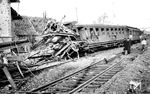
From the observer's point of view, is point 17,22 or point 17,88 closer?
point 17,88

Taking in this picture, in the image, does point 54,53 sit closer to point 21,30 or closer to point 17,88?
point 17,88

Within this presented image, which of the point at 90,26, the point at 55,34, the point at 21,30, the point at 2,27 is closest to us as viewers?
the point at 55,34

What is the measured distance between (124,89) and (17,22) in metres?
27.2

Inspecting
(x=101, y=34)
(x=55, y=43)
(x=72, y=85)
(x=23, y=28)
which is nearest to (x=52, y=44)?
(x=55, y=43)

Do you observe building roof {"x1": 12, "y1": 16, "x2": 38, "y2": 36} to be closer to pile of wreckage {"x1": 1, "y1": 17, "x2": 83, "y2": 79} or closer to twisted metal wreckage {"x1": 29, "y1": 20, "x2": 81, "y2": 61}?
pile of wreckage {"x1": 1, "y1": 17, "x2": 83, "y2": 79}

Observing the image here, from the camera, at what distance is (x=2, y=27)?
2159 cm

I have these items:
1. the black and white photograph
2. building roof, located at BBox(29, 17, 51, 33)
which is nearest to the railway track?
the black and white photograph

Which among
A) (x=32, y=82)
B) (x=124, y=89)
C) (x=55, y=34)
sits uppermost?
(x=55, y=34)

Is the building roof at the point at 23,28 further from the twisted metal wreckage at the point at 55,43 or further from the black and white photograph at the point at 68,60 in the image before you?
the twisted metal wreckage at the point at 55,43

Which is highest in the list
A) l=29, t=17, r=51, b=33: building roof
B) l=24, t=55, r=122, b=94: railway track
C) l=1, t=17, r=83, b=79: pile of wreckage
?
l=29, t=17, r=51, b=33: building roof

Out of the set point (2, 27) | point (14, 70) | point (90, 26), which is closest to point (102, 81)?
point (14, 70)

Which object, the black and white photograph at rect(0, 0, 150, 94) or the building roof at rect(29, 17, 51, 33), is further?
the building roof at rect(29, 17, 51, 33)

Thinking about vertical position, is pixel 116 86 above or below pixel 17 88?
above

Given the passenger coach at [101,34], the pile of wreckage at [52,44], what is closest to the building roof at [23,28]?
the pile of wreckage at [52,44]
